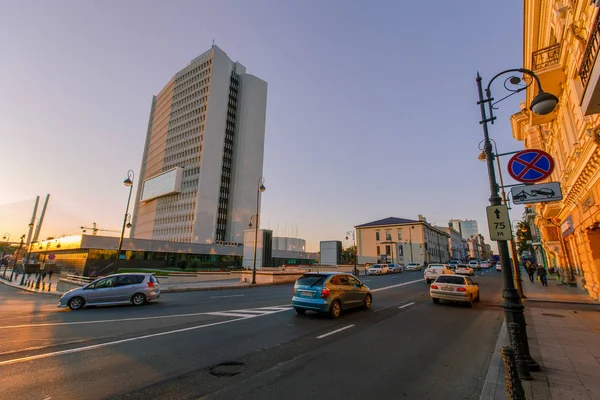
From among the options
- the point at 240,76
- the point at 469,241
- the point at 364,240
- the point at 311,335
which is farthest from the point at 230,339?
the point at 469,241

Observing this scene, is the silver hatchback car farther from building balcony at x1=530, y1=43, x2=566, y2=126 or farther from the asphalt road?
building balcony at x1=530, y1=43, x2=566, y2=126

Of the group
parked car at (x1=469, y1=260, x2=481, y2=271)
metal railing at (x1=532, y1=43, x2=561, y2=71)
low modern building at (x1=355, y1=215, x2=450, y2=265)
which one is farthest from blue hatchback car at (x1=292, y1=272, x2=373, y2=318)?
low modern building at (x1=355, y1=215, x2=450, y2=265)

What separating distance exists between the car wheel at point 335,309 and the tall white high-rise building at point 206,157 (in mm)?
76487

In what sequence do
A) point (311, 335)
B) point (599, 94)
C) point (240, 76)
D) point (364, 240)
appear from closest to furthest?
point (599, 94) < point (311, 335) < point (364, 240) < point (240, 76)

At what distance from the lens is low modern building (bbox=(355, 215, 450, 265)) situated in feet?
254

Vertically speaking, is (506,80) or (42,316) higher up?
(506,80)

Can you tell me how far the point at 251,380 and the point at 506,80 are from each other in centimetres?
958

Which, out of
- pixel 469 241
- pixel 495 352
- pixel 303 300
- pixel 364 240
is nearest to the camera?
pixel 495 352

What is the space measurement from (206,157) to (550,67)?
280 feet

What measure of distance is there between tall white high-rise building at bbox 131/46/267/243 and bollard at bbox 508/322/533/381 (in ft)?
273

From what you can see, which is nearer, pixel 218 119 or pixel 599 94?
pixel 599 94

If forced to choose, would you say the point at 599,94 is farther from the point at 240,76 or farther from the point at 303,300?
the point at 240,76

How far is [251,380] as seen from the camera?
4.89 meters

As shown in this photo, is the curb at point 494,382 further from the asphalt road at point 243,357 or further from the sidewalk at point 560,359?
the asphalt road at point 243,357
